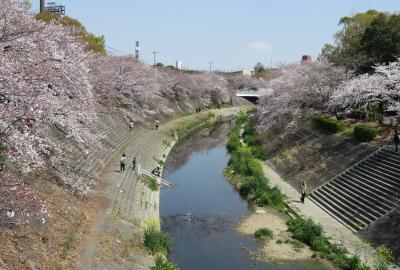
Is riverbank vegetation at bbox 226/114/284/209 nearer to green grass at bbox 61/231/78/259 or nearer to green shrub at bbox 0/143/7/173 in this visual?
green grass at bbox 61/231/78/259

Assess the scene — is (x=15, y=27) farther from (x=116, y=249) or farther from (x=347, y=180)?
(x=347, y=180)

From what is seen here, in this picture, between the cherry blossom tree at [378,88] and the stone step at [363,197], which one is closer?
the stone step at [363,197]

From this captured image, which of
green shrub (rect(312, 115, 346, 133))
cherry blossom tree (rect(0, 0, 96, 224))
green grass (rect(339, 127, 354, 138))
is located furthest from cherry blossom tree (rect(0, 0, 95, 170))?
green shrub (rect(312, 115, 346, 133))

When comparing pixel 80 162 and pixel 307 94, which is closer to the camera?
pixel 80 162

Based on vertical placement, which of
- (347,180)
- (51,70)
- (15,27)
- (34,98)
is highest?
(15,27)

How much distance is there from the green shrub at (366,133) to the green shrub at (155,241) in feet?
56.0

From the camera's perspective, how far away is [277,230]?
2350cm

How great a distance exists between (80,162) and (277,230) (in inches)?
451

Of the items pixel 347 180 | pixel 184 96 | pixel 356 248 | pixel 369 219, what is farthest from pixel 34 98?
pixel 184 96

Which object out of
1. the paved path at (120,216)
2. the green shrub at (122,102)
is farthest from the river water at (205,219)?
the green shrub at (122,102)

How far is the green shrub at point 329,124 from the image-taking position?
3606 centimetres

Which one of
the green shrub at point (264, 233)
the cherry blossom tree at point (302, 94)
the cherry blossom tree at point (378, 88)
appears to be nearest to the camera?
the green shrub at point (264, 233)

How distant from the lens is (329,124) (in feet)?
122

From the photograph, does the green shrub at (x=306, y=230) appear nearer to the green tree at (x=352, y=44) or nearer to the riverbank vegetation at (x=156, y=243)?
the riverbank vegetation at (x=156, y=243)
